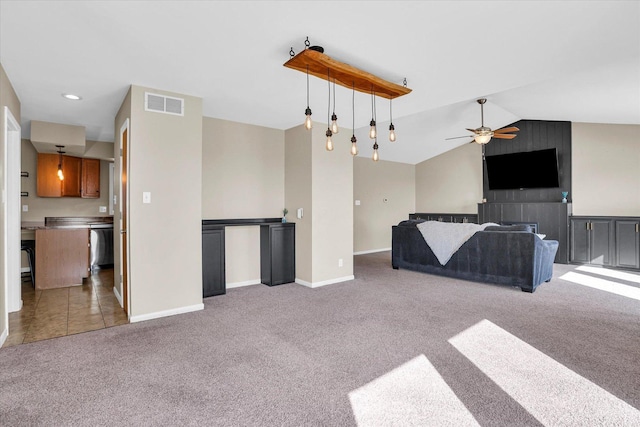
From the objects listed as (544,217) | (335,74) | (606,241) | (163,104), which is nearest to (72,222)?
(163,104)

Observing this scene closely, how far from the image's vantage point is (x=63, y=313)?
12.0 ft

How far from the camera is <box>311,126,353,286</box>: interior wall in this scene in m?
4.85

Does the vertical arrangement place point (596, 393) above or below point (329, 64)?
below

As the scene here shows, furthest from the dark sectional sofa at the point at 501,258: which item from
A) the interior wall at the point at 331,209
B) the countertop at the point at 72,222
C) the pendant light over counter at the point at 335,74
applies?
the countertop at the point at 72,222

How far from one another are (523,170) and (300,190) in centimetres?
581

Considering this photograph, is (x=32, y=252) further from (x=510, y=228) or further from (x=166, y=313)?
(x=510, y=228)

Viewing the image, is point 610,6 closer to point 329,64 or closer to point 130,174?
point 329,64

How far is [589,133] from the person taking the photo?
6.87m

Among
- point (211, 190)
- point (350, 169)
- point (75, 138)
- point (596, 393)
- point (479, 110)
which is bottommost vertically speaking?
point (596, 393)

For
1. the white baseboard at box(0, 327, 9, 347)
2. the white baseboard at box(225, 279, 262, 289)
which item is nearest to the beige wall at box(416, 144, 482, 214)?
the white baseboard at box(225, 279, 262, 289)

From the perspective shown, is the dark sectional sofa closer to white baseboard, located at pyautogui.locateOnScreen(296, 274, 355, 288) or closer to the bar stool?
white baseboard, located at pyautogui.locateOnScreen(296, 274, 355, 288)

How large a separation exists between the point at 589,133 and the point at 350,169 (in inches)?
213

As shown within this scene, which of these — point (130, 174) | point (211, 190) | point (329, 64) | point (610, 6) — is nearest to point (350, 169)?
point (211, 190)

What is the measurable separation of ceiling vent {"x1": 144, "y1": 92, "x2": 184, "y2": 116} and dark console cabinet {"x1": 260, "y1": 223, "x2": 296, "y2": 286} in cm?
200
